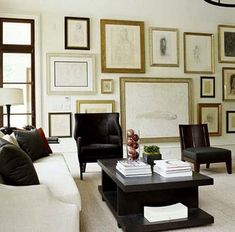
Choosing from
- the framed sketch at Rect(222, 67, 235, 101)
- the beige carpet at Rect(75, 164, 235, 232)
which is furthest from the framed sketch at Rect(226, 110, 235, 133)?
the beige carpet at Rect(75, 164, 235, 232)

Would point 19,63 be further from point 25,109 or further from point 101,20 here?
point 101,20

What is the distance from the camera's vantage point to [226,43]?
19.4 feet

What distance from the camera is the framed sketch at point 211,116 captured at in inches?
228

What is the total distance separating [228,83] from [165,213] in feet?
13.9

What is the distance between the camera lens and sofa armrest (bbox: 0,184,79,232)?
181 centimetres

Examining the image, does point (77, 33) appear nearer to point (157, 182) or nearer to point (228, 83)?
point (228, 83)

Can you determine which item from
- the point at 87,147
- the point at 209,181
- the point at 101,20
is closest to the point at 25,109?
the point at 87,147

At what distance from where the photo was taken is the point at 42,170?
2873 mm

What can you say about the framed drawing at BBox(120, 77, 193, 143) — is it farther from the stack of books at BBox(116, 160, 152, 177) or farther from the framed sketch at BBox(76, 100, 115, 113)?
the stack of books at BBox(116, 160, 152, 177)

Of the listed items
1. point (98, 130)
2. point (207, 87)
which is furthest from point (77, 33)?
point (207, 87)

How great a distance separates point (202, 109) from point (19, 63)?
362 cm

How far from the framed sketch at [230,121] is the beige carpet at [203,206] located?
1777 millimetres

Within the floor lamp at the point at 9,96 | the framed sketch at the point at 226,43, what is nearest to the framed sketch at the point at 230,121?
the framed sketch at the point at 226,43

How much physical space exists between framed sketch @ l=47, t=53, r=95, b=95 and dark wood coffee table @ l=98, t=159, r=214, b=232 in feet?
9.09
